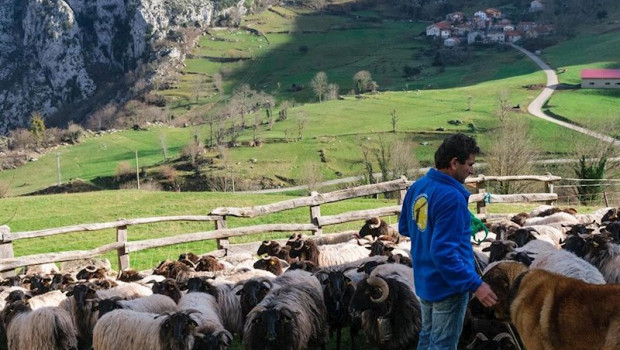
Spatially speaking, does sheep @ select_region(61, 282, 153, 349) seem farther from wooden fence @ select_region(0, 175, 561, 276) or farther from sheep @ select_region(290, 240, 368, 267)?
sheep @ select_region(290, 240, 368, 267)

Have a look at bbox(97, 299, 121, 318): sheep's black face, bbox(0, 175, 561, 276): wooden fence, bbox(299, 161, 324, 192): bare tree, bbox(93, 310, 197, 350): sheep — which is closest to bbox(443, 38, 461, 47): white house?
bbox(299, 161, 324, 192): bare tree

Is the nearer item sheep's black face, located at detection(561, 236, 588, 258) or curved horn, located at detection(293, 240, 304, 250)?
sheep's black face, located at detection(561, 236, 588, 258)

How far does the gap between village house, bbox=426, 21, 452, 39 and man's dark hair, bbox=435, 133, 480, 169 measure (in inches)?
6796

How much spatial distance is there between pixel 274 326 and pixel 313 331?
1.10 meters

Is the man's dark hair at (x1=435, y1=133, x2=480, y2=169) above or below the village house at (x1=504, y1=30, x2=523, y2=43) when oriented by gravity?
below

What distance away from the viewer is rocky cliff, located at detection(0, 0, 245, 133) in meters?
188

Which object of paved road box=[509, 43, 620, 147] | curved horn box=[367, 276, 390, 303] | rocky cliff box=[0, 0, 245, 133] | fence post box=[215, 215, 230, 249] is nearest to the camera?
curved horn box=[367, 276, 390, 303]

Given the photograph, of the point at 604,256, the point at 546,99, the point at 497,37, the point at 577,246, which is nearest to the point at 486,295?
the point at 604,256

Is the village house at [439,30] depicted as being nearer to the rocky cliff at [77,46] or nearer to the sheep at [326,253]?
the rocky cliff at [77,46]

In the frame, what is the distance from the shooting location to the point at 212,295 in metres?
11.1

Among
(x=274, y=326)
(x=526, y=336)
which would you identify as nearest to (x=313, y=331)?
(x=274, y=326)

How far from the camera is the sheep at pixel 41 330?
1024 cm

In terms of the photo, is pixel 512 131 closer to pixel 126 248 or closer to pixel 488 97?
pixel 126 248

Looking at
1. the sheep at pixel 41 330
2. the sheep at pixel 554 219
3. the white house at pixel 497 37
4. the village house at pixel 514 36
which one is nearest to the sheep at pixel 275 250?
the sheep at pixel 41 330
